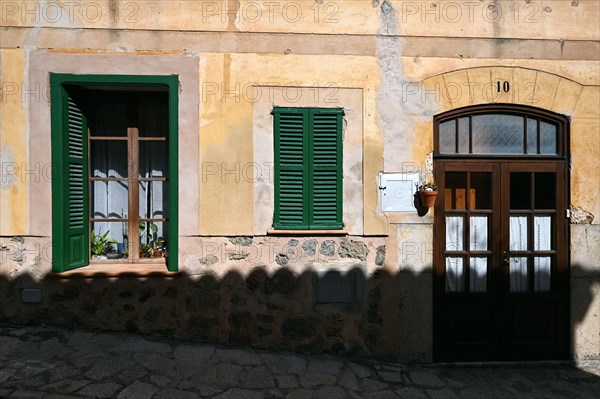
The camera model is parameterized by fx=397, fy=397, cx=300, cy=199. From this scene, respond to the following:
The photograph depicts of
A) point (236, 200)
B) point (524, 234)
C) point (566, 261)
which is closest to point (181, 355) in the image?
point (236, 200)

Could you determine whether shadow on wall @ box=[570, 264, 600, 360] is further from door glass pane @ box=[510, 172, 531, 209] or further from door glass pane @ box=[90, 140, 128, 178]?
door glass pane @ box=[90, 140, 128, 178]

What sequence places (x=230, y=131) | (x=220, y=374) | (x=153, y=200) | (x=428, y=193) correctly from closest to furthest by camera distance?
(x=220, y=374) < (x=428, y=193) < (x=230, y=131) < (x=153, y=200)

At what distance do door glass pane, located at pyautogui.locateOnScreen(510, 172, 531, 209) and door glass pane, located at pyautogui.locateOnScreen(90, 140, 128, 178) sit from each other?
472 centimetres

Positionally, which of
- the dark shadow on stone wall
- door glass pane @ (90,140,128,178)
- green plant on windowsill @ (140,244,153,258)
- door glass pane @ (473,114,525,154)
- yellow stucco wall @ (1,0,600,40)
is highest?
yellow stucco wall @ (1,0,600,40)

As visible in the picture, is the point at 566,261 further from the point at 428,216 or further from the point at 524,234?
the point at 428,216

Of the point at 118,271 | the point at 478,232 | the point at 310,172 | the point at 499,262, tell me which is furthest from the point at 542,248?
the point at 118,271

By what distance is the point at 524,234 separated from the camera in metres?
4.77

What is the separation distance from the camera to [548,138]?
15.6ft

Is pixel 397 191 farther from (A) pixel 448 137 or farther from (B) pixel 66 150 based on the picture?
(B) pixel 66 150

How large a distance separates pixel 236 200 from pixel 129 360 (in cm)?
198

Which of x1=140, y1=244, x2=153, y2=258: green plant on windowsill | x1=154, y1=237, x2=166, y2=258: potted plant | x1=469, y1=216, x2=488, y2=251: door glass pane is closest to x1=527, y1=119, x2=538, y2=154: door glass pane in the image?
x1=469, y1=216, x2=488, y2=251: door glass pane

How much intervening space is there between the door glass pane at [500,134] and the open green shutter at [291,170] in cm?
212

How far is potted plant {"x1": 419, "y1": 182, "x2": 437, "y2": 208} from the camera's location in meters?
4.43

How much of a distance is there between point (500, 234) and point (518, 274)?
21.9 inches
